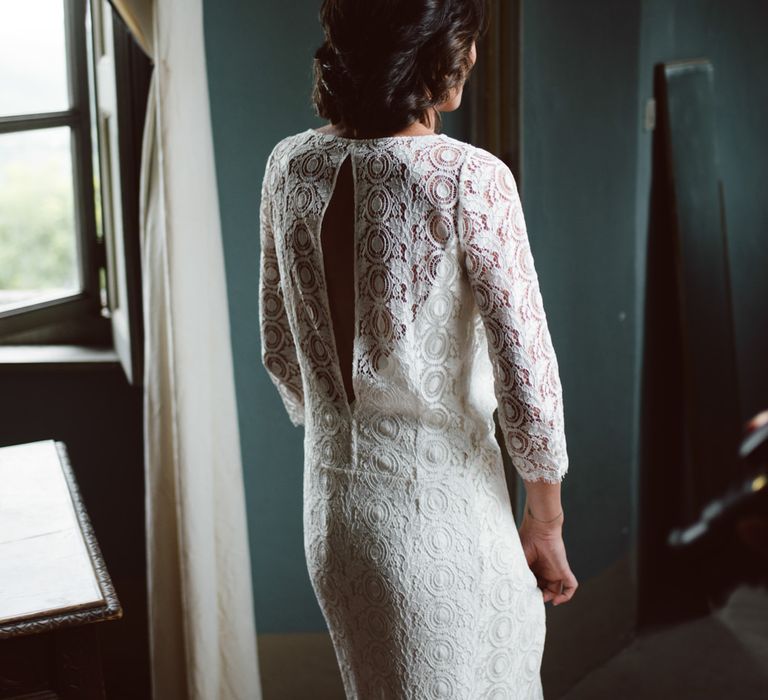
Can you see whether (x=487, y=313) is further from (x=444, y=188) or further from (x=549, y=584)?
(x=549, y=584)

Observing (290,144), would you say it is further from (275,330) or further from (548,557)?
(548,557)

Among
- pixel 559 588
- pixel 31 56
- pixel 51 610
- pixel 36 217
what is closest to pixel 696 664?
pixel 559 588

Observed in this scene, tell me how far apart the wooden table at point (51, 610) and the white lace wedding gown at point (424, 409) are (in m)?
0.33

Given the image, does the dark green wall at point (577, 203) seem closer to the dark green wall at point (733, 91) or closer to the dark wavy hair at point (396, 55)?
the dark green wall at point (733, 91)

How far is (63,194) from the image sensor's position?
2461 mm

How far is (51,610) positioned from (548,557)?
67cm

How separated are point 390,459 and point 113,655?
157cm

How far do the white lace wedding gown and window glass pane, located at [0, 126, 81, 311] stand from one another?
4.29 ft

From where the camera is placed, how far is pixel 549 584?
136 centimetres

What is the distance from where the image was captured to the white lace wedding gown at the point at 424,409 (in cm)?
117

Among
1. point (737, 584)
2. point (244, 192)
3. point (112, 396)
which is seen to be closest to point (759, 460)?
point (737, 584)

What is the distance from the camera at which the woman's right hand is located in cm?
132

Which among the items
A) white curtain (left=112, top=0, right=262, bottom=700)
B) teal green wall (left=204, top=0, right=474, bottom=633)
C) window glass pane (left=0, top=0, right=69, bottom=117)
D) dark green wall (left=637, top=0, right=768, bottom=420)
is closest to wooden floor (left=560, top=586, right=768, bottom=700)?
dark green wall (left=637, top=0, right=768, bottom=420)

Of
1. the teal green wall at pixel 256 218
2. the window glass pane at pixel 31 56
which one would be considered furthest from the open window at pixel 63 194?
the teal green wall at pixel 256 218
